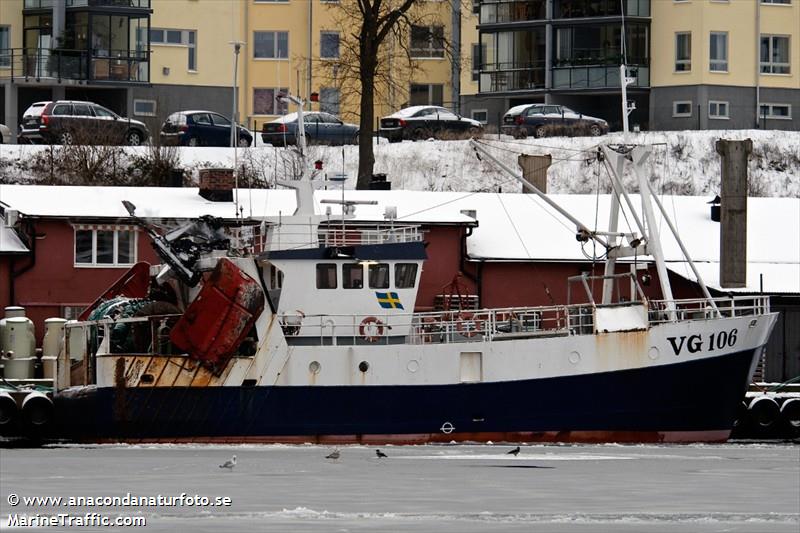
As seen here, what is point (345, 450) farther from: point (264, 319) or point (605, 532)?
point (605, 532)

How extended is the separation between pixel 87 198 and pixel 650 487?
19460mm

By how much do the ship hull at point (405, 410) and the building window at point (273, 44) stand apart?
39.6 meters

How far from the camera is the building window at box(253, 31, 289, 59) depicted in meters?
73.4

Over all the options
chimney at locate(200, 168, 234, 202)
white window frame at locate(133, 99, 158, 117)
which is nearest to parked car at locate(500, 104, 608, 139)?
white window frame at locate(133, 99, 158, 117)

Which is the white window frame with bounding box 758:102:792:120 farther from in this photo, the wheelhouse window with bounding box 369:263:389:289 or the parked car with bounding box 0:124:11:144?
the wheelhouse window with bounding box 369:263:389:289

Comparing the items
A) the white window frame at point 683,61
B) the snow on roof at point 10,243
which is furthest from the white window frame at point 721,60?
the snow on roof at point 10,243

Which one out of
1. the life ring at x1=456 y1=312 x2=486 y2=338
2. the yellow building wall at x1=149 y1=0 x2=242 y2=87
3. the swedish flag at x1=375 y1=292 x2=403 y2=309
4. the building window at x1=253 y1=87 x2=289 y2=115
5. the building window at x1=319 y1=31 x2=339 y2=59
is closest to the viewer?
the life ring at x1=456 y1=312 x2=486 y2=338

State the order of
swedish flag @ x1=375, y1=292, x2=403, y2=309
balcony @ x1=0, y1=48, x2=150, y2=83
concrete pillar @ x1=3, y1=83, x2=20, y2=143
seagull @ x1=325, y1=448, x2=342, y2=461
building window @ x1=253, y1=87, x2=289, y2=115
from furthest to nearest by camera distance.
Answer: building window @ x1=253, y1=87, x2=289, y2=115 < balcony @ x1=0, y1=48, x2=150, y2=83 < concrete pillar @ x1=3, y1=83, x2=20, y2=143 < swedish flag @ x1=375, y1=292, x2=403, y2=309 < seagull @ x1=325, y1=448, x2=342, y2=461

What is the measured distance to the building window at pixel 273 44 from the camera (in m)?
73.4

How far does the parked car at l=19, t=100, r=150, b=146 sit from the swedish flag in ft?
72.1

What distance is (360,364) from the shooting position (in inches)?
1377

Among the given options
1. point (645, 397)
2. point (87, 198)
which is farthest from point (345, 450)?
point (87, 198)

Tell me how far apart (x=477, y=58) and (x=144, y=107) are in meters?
14.2

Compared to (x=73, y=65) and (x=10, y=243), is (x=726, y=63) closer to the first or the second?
(x=73, y=65)
